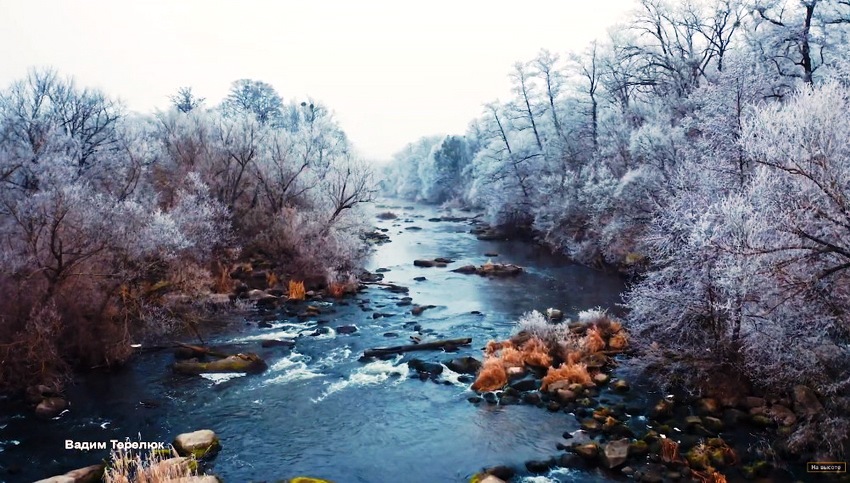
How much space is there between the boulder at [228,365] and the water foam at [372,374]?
2.92m

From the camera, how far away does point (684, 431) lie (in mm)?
12805

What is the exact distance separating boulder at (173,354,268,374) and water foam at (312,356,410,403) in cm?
292

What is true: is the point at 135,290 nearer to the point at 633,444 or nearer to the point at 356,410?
the point at 356,410

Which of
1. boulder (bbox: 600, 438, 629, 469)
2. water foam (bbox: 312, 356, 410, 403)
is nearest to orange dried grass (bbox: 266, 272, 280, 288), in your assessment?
water foam (bbox: 312, 356, 410, 403)

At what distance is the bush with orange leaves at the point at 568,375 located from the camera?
1576 cm

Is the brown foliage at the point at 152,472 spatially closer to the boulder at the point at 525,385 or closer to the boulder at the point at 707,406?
the boulder at the point at 525,385

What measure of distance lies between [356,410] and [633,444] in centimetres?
712

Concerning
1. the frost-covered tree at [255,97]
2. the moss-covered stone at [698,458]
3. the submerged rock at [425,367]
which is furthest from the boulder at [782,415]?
the frost-covered tree at [255,97]

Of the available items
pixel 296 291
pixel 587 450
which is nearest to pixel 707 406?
pixel 587 450

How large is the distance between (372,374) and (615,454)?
321 inches

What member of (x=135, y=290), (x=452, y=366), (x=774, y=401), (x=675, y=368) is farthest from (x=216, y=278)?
(x=774, y=401)

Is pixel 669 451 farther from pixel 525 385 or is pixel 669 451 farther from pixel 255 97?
pixel 255 97

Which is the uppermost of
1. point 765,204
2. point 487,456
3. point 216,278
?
point 765,204

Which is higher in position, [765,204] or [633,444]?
[765,204]
